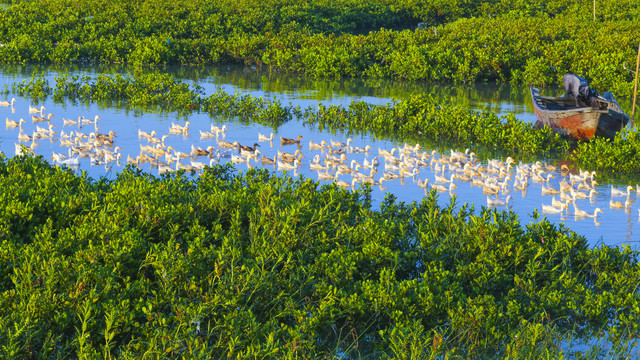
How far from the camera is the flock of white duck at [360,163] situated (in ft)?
45.8

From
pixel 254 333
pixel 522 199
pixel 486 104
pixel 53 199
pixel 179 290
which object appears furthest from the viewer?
pixel 486 104

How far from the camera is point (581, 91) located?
19844 mm

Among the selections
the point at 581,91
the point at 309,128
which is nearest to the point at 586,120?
the point at 581,91

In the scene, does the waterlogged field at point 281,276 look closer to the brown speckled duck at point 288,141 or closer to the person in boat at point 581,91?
the brown speckled duck at point 288,141

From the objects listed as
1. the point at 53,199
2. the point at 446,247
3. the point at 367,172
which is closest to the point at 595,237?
the point at 446,247

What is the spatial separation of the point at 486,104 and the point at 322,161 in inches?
382

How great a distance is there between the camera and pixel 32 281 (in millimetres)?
7012

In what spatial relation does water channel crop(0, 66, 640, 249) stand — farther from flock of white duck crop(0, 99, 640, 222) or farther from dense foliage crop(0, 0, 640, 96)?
dense foliage crop(0, 0, 640, 96)

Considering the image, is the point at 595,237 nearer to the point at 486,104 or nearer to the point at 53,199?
the point at 53,199

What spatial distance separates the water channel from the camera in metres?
13.2

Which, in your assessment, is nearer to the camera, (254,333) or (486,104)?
(254,333)

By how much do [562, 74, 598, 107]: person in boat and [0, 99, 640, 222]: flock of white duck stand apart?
4.38 metres

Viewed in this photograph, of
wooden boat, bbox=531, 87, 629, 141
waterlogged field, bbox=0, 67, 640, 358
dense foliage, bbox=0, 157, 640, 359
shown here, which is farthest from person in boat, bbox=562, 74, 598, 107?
dense foliage, bbox=0, 157, 640, 359

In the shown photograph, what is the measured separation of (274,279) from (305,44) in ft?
78.4
